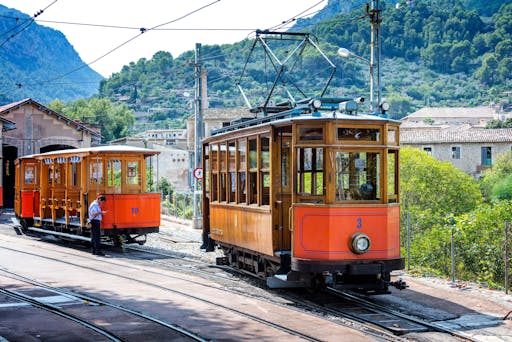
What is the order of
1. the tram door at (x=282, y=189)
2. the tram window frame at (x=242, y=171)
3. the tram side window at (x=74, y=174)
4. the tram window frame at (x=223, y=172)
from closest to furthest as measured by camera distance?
the tram door at (x=282, y=189) < the tram window frame at (x=242, y=171) < the tram window frame at (x=223, y=172) < the tram side window at (x=74, y=174)

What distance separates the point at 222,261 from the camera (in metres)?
16.4

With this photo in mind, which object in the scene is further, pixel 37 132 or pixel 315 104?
pixel 37 132

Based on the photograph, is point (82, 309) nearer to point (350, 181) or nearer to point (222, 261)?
point (350, 181)

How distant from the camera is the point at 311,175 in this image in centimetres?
1199

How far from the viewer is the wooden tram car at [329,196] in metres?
11.6

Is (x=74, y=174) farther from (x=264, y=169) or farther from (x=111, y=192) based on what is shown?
(x=264, y=169)

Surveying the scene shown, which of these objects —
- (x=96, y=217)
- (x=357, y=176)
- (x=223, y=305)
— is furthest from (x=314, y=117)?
(x=96, y=217)

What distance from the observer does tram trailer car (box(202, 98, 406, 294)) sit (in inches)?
455

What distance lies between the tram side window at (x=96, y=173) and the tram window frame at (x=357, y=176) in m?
10.7

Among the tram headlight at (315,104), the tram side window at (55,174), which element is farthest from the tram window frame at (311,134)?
the tram side window at (55,174)

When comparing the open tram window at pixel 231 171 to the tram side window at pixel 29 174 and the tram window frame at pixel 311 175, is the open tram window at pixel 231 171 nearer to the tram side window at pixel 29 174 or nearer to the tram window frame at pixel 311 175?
the tram window frame at pixel 311 175

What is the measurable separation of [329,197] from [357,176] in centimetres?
61

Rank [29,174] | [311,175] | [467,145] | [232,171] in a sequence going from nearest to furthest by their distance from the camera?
[311,175] < [232,171] < [29,174] < [467,145]

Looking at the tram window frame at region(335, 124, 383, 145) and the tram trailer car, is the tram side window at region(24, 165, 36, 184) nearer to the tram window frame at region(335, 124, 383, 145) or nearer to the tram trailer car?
the tram trailer car
